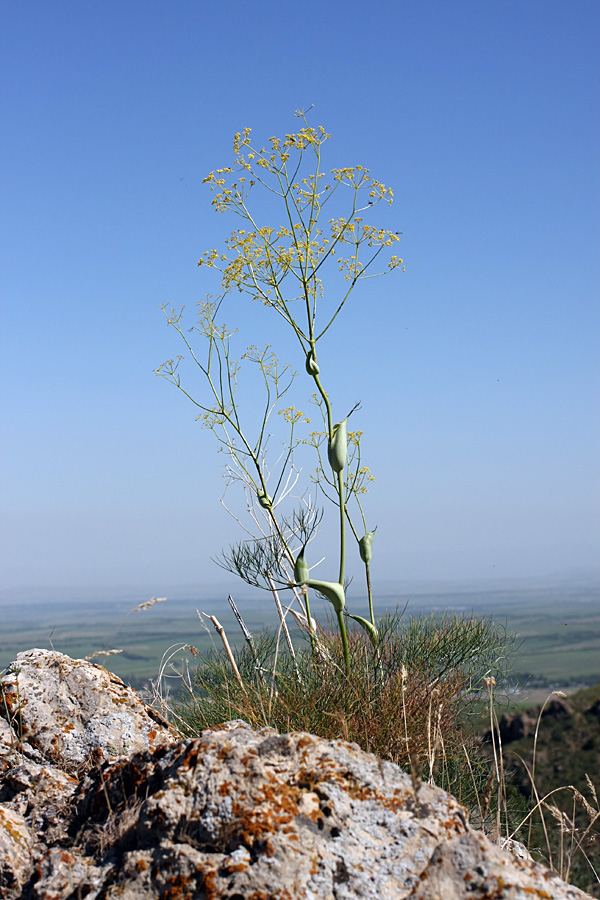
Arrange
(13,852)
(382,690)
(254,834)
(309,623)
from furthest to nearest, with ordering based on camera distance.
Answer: (309,623), (382,690), (13,852), (254,834)

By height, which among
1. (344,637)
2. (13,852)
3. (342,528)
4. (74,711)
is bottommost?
(13,852)

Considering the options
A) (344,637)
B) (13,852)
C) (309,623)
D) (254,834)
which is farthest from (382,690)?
(13,852)

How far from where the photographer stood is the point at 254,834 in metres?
2.52

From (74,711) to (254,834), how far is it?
1.93 m

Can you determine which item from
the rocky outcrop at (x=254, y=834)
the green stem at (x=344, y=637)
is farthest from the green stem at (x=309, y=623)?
the rocky outcrop at (x=254, y=834)

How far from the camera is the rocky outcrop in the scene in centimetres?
242

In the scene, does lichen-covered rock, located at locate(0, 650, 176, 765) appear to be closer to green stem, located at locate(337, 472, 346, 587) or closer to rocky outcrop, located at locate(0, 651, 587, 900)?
rocky outcrop, located at locate(0, 651, 587, 900)

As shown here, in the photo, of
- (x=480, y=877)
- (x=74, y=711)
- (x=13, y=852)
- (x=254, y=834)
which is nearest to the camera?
(x=480, y=877)

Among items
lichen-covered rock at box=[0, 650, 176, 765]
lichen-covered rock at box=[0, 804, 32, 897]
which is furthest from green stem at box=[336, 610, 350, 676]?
lichen-covered rock at box=[0, 804, 32, 897]

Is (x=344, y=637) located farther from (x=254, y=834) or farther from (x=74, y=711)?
(x=254, y=834)

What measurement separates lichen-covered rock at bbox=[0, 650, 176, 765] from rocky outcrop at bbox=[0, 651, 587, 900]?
627 millimetres

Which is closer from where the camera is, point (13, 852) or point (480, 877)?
point (480, 877)

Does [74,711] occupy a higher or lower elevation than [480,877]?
higher

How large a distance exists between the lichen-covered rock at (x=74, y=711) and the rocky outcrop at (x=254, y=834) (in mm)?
627
